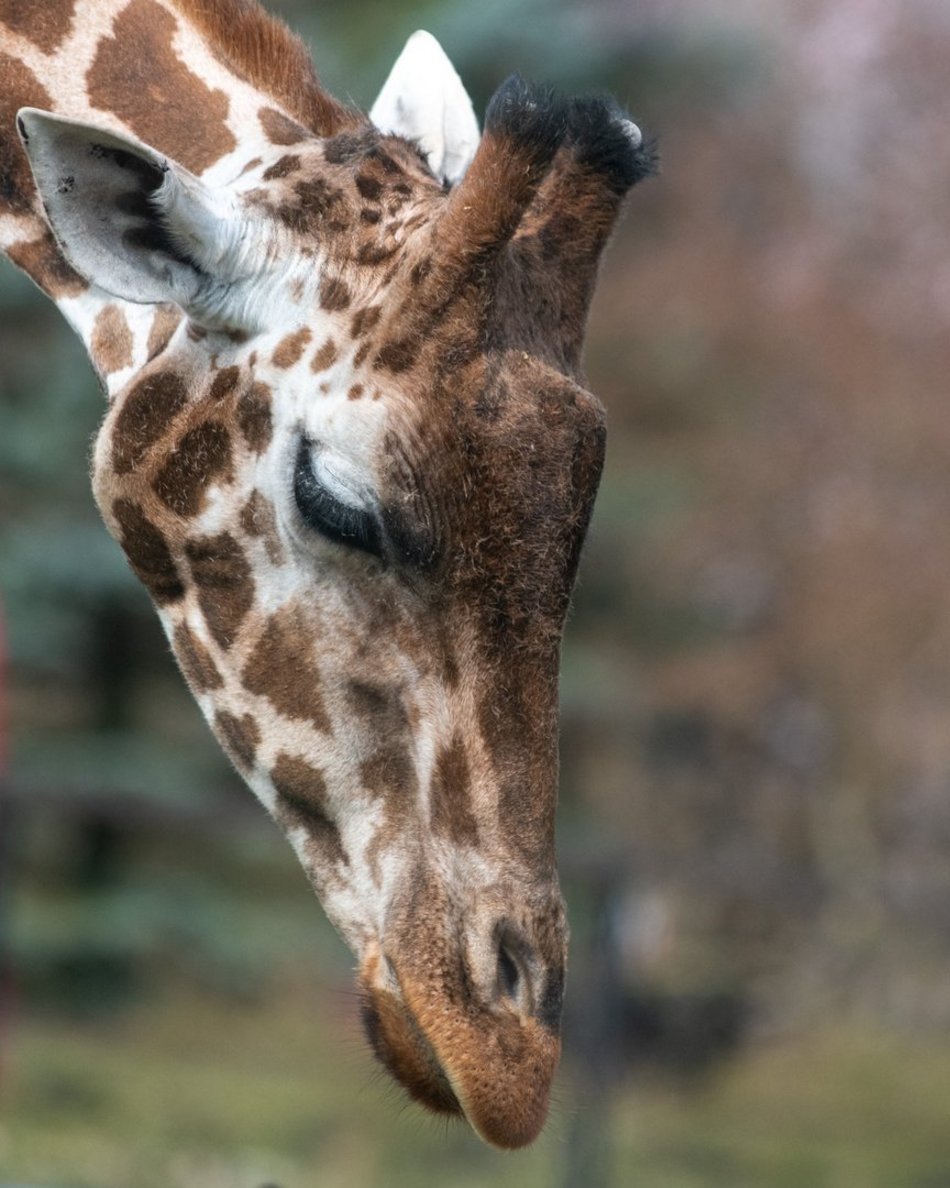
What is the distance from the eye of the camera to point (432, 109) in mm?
3715

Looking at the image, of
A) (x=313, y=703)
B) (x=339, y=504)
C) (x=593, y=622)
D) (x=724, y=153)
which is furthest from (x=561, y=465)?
(x=724, y=153)

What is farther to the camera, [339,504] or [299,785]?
[299,785]

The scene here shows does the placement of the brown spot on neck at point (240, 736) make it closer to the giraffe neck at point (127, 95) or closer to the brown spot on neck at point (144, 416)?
the brown spot on neck at point (144, 416)

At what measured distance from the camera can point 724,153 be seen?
14.4 meters

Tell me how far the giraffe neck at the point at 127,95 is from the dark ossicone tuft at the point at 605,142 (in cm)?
55

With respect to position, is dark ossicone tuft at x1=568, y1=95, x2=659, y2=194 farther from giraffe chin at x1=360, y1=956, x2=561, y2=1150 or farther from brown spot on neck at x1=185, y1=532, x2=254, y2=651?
giraffe chin at x1=360, y1=956, x2=561, y2=1150

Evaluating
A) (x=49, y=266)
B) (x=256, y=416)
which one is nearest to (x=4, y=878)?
(x=49, y=266)

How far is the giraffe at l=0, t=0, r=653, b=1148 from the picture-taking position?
9.04 feet

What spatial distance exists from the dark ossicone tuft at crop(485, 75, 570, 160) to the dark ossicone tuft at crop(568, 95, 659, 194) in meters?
0.11

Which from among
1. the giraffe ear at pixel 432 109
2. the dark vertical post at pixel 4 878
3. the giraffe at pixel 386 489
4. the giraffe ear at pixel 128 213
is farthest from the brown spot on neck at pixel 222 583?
the dark vertical post at pixel 4 878

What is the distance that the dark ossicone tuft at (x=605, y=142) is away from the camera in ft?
9.94

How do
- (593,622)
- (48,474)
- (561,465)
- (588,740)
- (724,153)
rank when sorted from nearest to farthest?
(561,465) → (48,474) → (593,622) → (588,740) → (724,153)

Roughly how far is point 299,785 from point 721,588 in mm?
10865

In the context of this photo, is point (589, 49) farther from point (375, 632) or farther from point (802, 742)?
point (375, 632)
